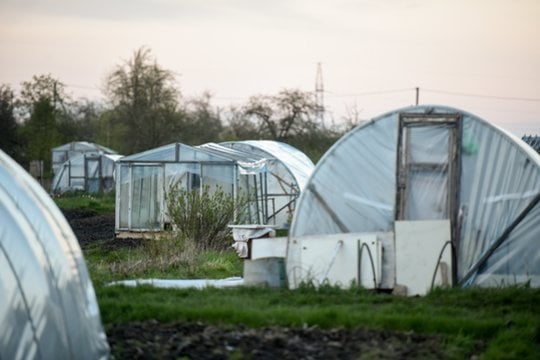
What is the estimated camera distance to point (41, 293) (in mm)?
8031

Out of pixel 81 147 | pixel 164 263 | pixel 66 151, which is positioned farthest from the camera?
pixel 66 151

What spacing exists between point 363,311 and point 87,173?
40346mm

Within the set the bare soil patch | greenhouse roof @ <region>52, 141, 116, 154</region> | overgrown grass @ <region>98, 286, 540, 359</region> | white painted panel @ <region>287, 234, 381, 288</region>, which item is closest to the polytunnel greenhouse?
white painted panel @ <region>287, 234, 381, 288</region>

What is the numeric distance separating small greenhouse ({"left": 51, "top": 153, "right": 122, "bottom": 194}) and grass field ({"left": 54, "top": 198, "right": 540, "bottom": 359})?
3663cm

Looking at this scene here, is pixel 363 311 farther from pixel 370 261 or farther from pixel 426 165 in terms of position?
pixel 426 165

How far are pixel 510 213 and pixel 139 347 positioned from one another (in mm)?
6270

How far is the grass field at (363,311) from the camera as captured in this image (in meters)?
9.43

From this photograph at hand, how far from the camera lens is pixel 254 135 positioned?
5097 cm

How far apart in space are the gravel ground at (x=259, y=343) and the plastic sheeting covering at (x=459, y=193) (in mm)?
3931

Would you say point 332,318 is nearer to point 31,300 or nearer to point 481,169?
point 31,300

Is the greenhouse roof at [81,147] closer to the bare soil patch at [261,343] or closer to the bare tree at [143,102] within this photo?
the bare tree at [143,102]

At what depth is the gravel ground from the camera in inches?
325

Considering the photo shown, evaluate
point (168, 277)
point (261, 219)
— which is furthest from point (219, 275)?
point (261, 219)

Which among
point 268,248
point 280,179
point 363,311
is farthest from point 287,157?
point 363,311
